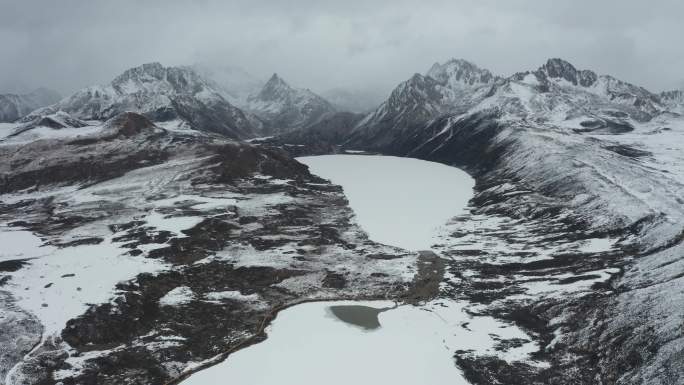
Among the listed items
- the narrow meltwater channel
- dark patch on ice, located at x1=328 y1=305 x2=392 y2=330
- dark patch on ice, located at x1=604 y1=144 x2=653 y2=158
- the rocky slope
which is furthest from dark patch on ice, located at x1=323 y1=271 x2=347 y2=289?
dark patch on ice, located at x1=604 y1=144 x2=653 y2=158

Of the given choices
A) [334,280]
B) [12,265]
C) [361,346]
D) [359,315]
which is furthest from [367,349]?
[12,265]

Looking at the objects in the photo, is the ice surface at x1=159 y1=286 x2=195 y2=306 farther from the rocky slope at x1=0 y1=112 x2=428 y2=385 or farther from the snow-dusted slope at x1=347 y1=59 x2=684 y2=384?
the snow-dusted slope at x1=347 y1=59 x2=684 y2=384

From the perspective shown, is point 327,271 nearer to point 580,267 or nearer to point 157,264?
point 157,264

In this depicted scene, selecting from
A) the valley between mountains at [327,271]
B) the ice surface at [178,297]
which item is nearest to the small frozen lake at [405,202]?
the valley between mountains at [327,271]

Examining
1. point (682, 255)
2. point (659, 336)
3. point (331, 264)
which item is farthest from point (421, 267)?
point (659, 336)

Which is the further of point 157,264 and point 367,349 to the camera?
point 157,264

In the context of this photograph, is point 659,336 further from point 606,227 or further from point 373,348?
point 606,227

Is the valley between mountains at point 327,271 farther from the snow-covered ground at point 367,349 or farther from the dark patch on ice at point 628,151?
the dark patch on ice at point 628,151
